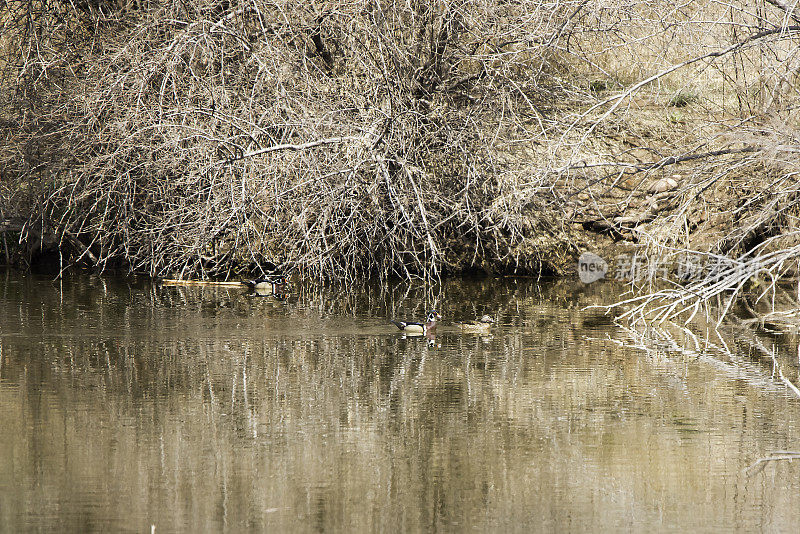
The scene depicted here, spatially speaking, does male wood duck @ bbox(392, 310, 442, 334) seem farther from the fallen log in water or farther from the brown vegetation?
the fallen log in water

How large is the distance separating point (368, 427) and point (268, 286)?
200 inches

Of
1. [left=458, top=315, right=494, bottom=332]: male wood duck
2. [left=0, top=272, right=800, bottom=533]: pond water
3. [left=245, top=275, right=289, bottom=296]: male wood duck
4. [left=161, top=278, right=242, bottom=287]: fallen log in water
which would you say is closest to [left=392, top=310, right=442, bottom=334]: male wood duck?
[left=0, top=272, right=800, bottom=533]: pond water

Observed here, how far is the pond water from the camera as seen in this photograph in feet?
18.0

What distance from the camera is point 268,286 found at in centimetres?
1176

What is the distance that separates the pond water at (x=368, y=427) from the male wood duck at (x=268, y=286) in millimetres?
1027

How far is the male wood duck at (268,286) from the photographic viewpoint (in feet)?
38.4

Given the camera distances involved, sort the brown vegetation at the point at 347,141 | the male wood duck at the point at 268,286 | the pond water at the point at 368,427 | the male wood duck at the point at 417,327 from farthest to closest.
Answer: the male wood duck at the point at 268,286 → the brown vegetation at the point at 347,141 → the male wood duck at the point at 417,327 → the pond water at the point at 368,427

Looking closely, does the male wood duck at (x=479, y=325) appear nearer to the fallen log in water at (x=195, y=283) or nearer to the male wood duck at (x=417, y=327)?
the male wood duck at (x=417, y=327)

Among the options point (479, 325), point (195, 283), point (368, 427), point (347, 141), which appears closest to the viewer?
point (368, 427)

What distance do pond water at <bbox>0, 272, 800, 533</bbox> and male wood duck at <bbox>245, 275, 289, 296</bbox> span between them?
1027 millimetres

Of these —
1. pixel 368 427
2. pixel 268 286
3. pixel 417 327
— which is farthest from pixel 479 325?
pixel 368 427

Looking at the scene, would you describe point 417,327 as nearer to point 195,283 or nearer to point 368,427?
point 368,427

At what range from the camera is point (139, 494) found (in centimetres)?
563

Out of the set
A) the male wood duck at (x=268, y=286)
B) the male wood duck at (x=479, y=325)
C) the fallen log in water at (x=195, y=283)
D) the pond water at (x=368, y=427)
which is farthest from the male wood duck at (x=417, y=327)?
the fallen log in water at (x=195, y=283)
